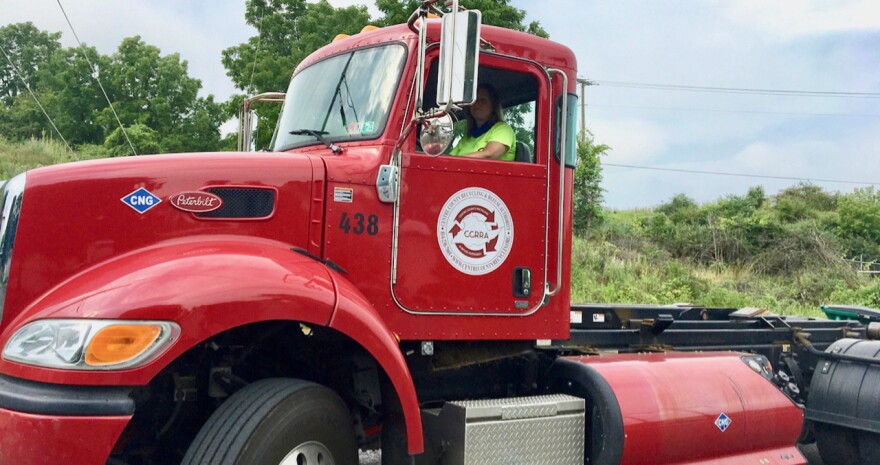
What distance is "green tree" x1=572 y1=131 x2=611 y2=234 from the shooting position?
22.5m

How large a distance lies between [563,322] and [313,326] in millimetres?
1611

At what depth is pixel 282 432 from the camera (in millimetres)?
3129

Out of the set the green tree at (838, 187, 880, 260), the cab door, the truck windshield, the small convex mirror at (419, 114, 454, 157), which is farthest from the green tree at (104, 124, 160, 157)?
the green tree at (838, 187, 880, 260)

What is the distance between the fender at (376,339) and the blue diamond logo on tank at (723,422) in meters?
2.05

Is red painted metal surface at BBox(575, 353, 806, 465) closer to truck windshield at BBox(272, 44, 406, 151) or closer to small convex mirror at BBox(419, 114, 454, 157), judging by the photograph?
small convex mirror at BBox(419, 114, 454, 157)

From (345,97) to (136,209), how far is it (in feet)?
4.43

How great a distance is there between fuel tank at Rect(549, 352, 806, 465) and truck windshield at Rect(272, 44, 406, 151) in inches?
72.8

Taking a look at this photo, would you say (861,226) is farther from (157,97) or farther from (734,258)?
(157,97)

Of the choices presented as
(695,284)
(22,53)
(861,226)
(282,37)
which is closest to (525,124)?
(695,284)

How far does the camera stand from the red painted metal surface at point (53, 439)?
8.96 feet

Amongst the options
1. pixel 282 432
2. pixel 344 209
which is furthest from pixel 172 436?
pixel 344 209

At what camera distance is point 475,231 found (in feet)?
13.5

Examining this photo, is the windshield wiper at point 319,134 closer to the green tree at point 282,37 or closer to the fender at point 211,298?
the fender at point 211,298

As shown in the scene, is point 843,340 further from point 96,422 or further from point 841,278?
point 841,278
